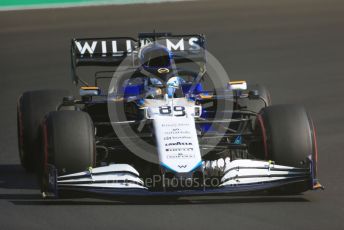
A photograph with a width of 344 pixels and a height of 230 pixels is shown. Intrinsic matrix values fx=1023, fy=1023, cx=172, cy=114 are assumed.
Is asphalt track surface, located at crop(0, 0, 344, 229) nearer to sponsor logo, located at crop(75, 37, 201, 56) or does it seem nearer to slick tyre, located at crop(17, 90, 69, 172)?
slick tyre, located at crop(17, 90, 69, 172)

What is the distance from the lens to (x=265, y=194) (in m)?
8.95

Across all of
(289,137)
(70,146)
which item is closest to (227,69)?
(289,137)

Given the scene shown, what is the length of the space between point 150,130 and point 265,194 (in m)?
1.21

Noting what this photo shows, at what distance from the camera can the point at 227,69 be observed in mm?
18844

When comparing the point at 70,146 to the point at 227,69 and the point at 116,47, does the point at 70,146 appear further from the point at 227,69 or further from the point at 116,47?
the point at 227,69

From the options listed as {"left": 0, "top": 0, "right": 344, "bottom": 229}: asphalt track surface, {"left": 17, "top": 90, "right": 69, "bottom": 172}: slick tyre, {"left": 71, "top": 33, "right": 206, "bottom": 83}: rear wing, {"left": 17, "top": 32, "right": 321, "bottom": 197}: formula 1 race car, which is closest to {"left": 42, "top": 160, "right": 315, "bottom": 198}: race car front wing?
{"left": 17, "top": 32, "right": 321, "bottom": 197}: formula 1 race car

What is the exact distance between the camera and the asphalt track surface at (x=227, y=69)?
26.0ft

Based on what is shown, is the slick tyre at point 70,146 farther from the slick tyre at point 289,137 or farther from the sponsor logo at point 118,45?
the sponsor logo at point 118,45

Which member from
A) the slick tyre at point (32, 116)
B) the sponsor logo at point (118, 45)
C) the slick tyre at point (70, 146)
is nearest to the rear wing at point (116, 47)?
the sponsor logo at point (118, 45)

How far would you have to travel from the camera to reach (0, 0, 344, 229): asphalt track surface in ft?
26.0

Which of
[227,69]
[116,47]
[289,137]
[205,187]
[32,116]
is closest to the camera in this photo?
[205,187]

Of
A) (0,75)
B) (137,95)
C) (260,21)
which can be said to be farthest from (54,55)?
(137,95)

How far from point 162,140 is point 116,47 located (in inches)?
132

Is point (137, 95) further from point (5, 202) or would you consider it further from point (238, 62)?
point (238, 62)
